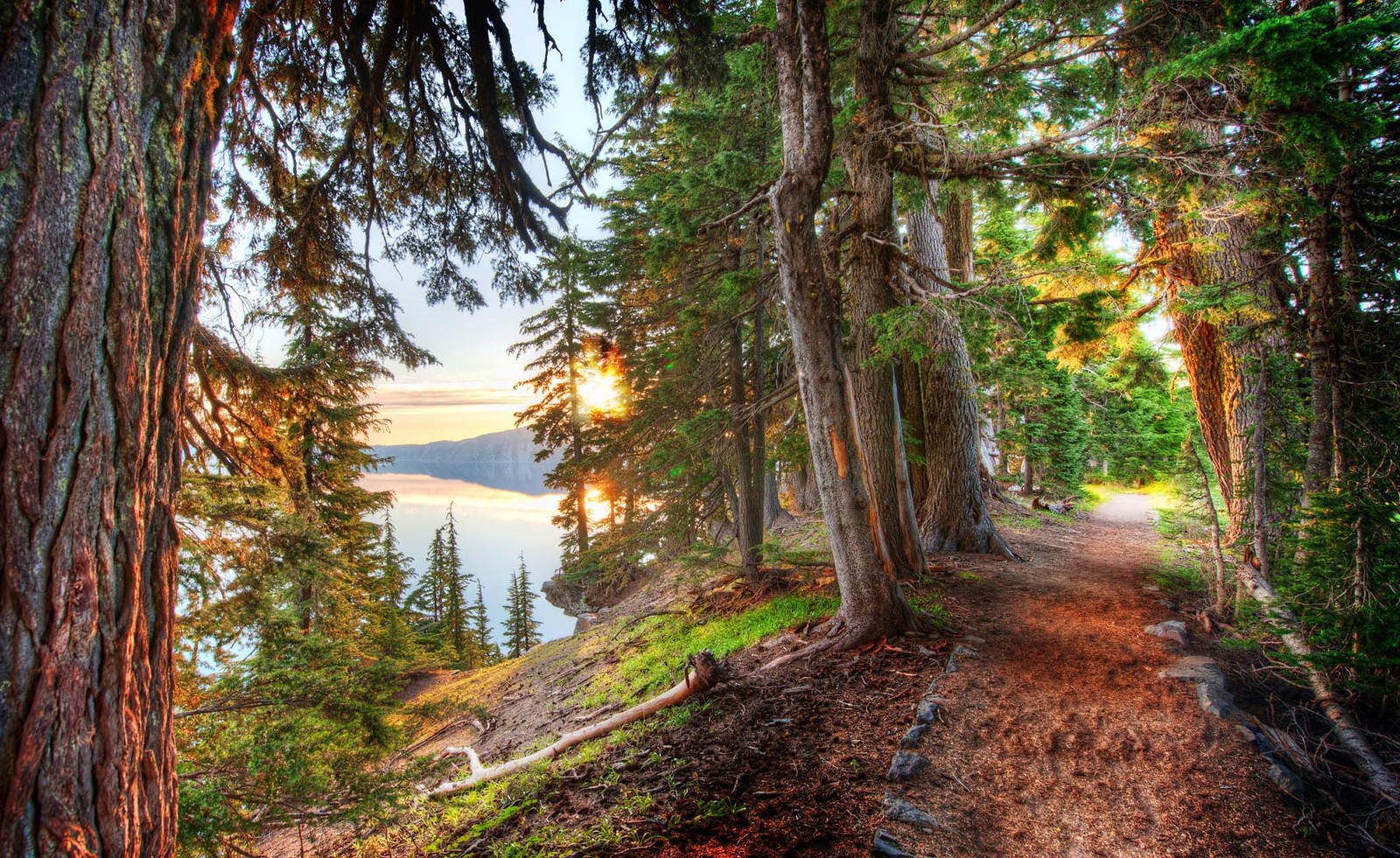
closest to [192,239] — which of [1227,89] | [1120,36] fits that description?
[1227,89]

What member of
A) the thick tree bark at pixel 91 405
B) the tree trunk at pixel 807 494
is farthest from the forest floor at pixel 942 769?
the tree trunk at pixel 807 494

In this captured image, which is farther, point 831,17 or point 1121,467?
point 1121,467

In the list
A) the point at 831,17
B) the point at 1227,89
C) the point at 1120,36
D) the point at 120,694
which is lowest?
the point at 120,694

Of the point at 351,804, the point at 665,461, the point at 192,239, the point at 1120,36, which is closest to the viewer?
the point at 192,239

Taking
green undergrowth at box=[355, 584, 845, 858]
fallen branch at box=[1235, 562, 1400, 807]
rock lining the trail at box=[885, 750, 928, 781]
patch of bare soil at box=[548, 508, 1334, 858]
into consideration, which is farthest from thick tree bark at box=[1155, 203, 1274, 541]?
rock lining the trail at box=[885, 750, 928, 781]

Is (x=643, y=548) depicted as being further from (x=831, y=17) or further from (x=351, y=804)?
(x=831, y=17)

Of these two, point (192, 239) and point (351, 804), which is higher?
point (192, 239)

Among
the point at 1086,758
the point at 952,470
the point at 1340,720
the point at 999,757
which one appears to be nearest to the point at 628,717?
the point at 999,757

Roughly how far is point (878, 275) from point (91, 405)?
21.8 ft

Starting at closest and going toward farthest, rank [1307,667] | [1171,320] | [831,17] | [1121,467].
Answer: [1307,667] → [1171,320] → [831,17] → [1121,467]

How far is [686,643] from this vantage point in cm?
729

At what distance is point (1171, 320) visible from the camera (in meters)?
5.78

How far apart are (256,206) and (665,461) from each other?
5198 millimetres

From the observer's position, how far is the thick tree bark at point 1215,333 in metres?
4.80
